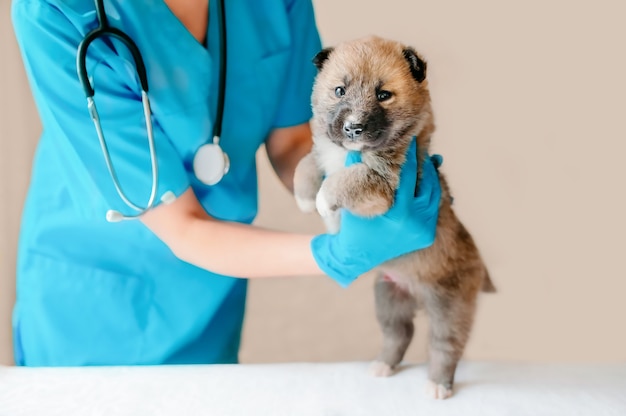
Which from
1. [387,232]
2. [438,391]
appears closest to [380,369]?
[438,391]

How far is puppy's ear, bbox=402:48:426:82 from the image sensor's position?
103 centimetres

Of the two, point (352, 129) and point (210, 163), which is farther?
→ point (210, 163)

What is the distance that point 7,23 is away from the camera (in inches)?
66.2

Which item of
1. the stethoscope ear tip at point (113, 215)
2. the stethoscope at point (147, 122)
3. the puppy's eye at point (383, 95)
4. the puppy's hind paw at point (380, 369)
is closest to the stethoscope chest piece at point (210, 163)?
the stethoscope at point (147, 122)

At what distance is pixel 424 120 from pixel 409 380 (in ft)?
1.64

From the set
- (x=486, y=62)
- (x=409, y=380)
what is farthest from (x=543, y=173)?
(x=409, y=380)

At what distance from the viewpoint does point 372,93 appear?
40.6 inches

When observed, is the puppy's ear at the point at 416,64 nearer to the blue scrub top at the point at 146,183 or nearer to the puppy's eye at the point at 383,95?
the puppy's eye at the point at 383,95

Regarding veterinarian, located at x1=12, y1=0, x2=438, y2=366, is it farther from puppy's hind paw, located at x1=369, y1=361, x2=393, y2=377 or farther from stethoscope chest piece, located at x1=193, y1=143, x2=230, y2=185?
puppy's hind paw, located at x1=369, y1=361, x2=393, y2=377

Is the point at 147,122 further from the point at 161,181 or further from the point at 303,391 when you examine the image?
the point at 303,391

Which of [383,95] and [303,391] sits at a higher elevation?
[383,95]

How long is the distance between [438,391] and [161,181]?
0.63 metres

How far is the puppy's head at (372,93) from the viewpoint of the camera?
101 centimetres

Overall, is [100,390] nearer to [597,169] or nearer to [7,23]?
[7,23]
